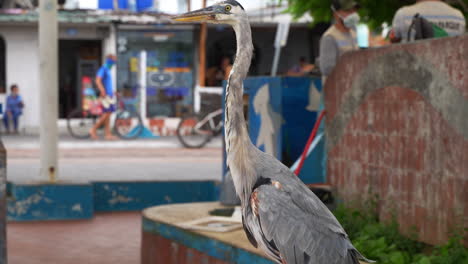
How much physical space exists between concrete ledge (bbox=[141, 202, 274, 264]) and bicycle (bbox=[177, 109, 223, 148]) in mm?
11254

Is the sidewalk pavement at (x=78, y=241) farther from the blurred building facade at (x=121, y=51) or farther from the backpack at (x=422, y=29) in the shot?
the blurred building facade at (x=121, y=51)

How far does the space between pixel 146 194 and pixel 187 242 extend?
3812 mm

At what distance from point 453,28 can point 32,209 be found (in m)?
4.98

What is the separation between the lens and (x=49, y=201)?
29.2ft

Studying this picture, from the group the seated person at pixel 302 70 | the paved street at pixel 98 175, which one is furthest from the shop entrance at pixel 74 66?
the seated person at pixel 302 70

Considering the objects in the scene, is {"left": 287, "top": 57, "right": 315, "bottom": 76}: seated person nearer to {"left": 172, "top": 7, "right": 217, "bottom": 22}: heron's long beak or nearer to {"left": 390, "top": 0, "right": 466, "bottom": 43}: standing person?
{"left": 390, "top": 0, "right": 466, "bottom": 43}: standing person

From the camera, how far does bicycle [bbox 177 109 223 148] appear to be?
1844cm

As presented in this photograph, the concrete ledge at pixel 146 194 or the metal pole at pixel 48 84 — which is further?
the concrete ledge at pixel 146 194

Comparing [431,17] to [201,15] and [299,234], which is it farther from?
[299,234]

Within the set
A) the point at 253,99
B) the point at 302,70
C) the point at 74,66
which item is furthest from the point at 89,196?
the point at 74,66

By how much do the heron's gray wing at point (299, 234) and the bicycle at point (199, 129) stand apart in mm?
14998

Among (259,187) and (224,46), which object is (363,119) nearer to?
(259,187)

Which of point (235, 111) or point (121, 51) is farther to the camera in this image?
point (121, 51)

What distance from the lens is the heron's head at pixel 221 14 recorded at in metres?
3.55
